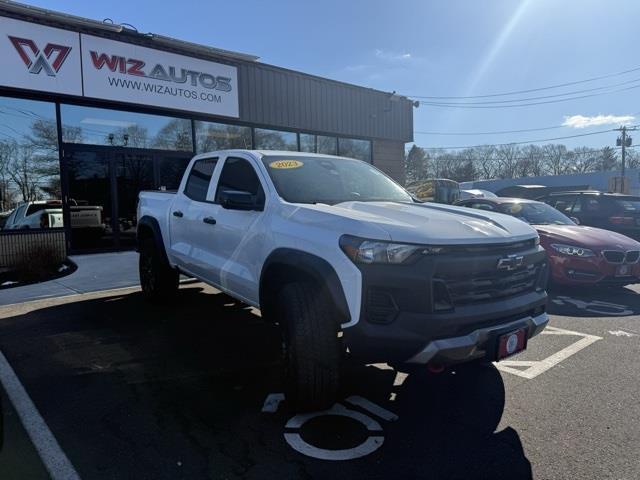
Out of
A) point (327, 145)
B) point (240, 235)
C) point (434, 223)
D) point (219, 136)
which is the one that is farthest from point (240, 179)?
point (327, 145)

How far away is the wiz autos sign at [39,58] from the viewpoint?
9531 mm

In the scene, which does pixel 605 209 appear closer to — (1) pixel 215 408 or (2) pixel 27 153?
(1) pixel 215 408

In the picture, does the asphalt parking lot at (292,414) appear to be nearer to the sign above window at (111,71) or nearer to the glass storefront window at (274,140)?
the sign above window at (111,71)

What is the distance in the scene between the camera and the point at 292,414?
3379mm

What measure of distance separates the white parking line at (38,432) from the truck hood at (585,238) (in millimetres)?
6667

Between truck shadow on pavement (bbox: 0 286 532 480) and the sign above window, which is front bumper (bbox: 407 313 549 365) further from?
the sign above window

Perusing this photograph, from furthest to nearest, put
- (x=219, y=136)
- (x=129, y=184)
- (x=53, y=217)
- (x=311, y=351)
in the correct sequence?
(x=219, y=136) < (x=129, y=184) < (x=53, y=217) < (x=311, y=351)

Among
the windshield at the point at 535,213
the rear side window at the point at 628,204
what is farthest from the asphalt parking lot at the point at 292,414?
the rear side window at the point at 628,204

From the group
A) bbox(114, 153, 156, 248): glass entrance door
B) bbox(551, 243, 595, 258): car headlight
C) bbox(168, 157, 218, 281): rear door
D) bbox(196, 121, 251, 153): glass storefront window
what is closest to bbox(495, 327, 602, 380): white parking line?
bbox(551, 243, 595, 258): car headlight

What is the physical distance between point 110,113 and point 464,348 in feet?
35.3

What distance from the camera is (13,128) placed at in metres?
10.0

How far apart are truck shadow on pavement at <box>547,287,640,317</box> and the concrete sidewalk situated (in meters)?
6.59

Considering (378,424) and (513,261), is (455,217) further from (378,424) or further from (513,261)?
(378,424)

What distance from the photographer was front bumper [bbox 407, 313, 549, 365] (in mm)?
2873
